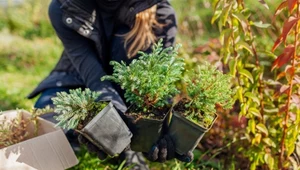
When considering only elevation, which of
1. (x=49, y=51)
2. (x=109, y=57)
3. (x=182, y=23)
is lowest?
(x=49, y=51)

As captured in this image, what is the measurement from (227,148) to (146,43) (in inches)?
28.8

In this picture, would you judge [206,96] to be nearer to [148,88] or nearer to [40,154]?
[148,88]

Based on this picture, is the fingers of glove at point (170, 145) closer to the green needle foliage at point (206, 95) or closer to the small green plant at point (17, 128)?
the green needle foliage at point (206, 95)

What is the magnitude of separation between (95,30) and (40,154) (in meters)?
0.76

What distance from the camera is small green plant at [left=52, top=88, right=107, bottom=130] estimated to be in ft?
4.74

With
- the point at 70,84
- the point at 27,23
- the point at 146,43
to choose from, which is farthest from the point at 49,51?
the point at 146,43

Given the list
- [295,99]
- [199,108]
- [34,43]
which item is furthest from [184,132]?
[34,43]

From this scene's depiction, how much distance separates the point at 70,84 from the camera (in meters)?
2.31

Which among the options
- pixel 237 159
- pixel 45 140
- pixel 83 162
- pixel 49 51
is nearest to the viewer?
pixel 45 140

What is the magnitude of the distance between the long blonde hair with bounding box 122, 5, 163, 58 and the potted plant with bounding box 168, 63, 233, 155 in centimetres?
60

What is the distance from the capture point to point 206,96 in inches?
57.4

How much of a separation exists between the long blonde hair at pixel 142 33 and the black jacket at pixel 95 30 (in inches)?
1.6

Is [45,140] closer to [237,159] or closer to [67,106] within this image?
[67,106]

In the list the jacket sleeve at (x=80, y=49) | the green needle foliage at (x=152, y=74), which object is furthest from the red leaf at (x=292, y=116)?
the jacket sleeve at (x=80, y=49)
